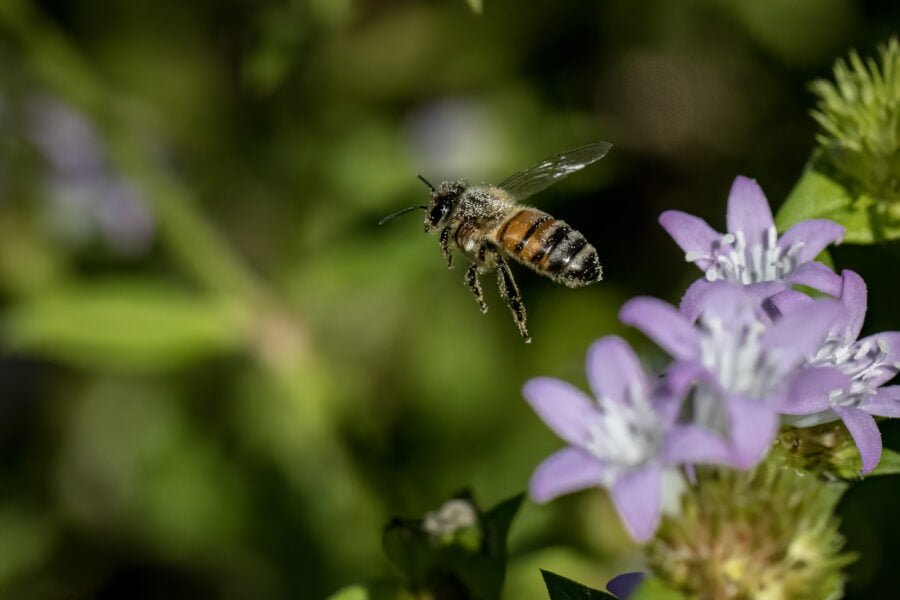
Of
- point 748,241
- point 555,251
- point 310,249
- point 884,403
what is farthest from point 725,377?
point 310,249

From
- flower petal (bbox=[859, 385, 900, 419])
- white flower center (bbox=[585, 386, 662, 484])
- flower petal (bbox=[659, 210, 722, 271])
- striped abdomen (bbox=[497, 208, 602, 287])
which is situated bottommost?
flower petal (bbox=[859, 385, 900, 419])

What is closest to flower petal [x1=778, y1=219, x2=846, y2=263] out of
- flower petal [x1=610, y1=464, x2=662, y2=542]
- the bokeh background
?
flower petal [x1=610, y1=464, x2=662, y2=542]

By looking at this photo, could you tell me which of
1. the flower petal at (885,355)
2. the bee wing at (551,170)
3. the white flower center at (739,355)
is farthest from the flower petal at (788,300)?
the bee wing at (551,170)

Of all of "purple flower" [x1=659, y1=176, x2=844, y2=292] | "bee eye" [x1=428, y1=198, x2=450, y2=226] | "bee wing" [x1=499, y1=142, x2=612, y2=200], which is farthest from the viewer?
"bee eye" [x1=428, y1=198, x2=450, y2=226]

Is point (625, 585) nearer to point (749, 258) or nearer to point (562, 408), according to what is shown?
point (562, 408)

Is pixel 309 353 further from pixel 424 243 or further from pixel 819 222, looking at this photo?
pixel 819 222

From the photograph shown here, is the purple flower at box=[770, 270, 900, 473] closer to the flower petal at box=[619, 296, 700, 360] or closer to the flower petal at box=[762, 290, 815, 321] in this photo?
the flower petal at box=[762, 290, 815, 321]

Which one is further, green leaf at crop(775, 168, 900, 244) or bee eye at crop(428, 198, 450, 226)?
bee eye at crop(428, 198, 450, 226)

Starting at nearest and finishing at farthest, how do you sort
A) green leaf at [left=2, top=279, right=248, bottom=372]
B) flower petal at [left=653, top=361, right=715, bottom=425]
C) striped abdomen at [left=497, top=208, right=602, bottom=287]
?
flower petal at [left=653, top=361, right=715, bottom=425], striped abdomen at [left=497, top=208, right=602, bottom=287], green leaf at [left=2, top=279, right=248, bottom=372]
